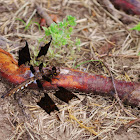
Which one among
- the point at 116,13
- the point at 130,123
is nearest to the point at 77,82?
the point at 130,123

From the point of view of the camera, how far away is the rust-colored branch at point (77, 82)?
1.94m

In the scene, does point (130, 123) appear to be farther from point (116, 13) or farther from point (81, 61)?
point (116, 13)

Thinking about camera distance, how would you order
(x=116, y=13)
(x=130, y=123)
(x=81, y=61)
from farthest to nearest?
(x=116, y=13)
(x=81, y=61)
(x=130, y=123)

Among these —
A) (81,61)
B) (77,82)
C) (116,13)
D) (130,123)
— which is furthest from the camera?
(116,13)

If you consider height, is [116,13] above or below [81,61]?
above

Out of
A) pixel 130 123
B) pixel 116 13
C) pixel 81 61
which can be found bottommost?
pixel 130 123

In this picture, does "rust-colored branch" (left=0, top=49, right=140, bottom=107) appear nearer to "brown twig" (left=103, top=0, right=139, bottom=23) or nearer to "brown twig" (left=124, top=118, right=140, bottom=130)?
"brown twig" (left=124, top=118, right=140, bottom=130)

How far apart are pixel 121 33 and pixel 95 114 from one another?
4.65 ft

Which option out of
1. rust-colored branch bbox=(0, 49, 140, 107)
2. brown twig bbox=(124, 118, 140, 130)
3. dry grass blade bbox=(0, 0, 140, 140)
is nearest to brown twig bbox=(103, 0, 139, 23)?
dry grass blade bbox=(0, 0, 140, 140)

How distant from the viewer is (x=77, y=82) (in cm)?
204

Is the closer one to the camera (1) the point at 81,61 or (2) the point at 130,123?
(2) the point at 130,123

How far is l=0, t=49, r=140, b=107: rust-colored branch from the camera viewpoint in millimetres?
1936

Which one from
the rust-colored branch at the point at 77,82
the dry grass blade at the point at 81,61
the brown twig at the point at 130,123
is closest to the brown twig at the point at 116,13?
the dry grass blade at the point at 81,61

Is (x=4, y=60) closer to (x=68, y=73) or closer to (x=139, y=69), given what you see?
(x=68, y=73)
